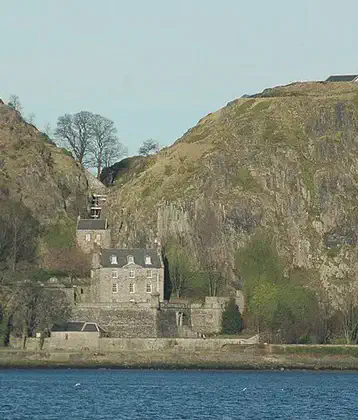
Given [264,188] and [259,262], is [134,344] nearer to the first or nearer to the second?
[259,262]

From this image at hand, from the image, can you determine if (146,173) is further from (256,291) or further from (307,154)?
(256,291)

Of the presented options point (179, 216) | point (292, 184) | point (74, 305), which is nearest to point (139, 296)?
point (74, 305)

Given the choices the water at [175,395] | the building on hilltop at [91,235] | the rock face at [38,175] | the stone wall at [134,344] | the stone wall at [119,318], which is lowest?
the water at [175,395]

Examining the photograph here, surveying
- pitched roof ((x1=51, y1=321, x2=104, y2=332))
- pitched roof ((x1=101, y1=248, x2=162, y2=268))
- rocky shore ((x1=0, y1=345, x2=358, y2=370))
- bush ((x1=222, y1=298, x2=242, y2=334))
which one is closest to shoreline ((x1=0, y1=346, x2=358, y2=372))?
rocky shore ((x1=0, y1=345, x2=358, y2=370))

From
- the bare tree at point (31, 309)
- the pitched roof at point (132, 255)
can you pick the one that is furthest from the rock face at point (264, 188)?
the bare tree at point (31, 309)

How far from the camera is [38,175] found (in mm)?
153375

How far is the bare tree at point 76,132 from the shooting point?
171 metres

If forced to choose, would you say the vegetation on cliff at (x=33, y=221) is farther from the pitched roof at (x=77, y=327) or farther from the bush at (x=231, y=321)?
the bush at (x=231, y=321)

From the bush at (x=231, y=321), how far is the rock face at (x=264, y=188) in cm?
1003

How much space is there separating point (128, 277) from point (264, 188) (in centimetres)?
2322

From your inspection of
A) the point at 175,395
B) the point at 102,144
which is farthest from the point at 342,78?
the point at 175,395

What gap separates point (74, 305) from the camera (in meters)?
134

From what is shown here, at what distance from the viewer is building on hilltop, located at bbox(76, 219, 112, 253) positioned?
488 feet

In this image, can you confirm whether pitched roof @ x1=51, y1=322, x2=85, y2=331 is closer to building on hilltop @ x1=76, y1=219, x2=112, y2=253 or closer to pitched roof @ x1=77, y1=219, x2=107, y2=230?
building on hilltop @ x1=76, y1=219, x2=112, y2=253
